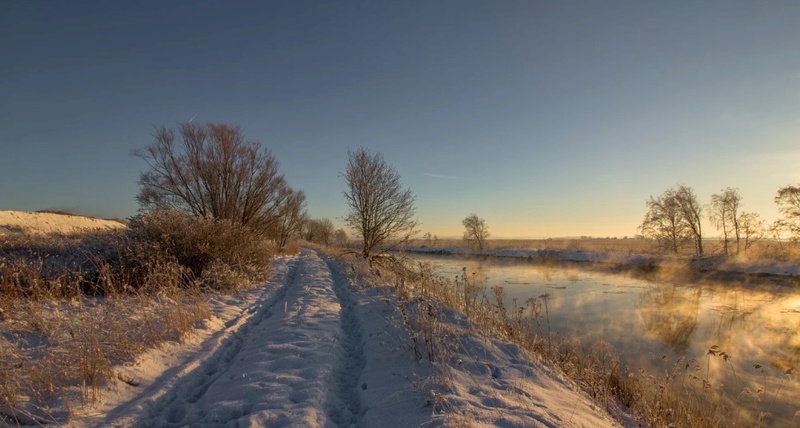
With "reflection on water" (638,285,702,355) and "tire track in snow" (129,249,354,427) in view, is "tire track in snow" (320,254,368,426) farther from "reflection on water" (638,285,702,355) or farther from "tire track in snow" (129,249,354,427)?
"reflection on water" (638,285,702,355)

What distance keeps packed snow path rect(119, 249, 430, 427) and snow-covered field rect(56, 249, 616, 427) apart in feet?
0.05

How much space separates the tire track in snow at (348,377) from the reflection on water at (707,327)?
4424 millimetres

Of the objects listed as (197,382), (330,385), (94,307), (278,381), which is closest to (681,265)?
(330,385)

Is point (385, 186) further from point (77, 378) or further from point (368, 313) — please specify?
point (77, 378)

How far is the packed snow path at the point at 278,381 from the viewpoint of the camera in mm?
3570

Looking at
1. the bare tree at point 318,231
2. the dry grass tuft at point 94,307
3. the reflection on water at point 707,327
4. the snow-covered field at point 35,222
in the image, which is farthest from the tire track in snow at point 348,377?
the bare tree at point 318,231

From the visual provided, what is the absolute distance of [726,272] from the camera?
22656 mm

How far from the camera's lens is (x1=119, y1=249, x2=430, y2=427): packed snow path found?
3.57m

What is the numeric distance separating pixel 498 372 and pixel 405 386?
131cm

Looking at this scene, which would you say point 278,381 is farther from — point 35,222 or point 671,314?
point 35,222

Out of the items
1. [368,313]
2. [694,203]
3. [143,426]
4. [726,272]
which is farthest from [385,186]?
[694,203]

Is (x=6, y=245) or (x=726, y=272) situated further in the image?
(x=726, y=272)

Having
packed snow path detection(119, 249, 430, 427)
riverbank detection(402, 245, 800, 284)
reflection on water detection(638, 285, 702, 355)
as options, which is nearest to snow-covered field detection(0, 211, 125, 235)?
packed snow path detection(119, 249, 430, 427)

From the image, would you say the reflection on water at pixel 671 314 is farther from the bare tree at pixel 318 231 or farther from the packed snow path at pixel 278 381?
the bare tree at pixel 318 231
